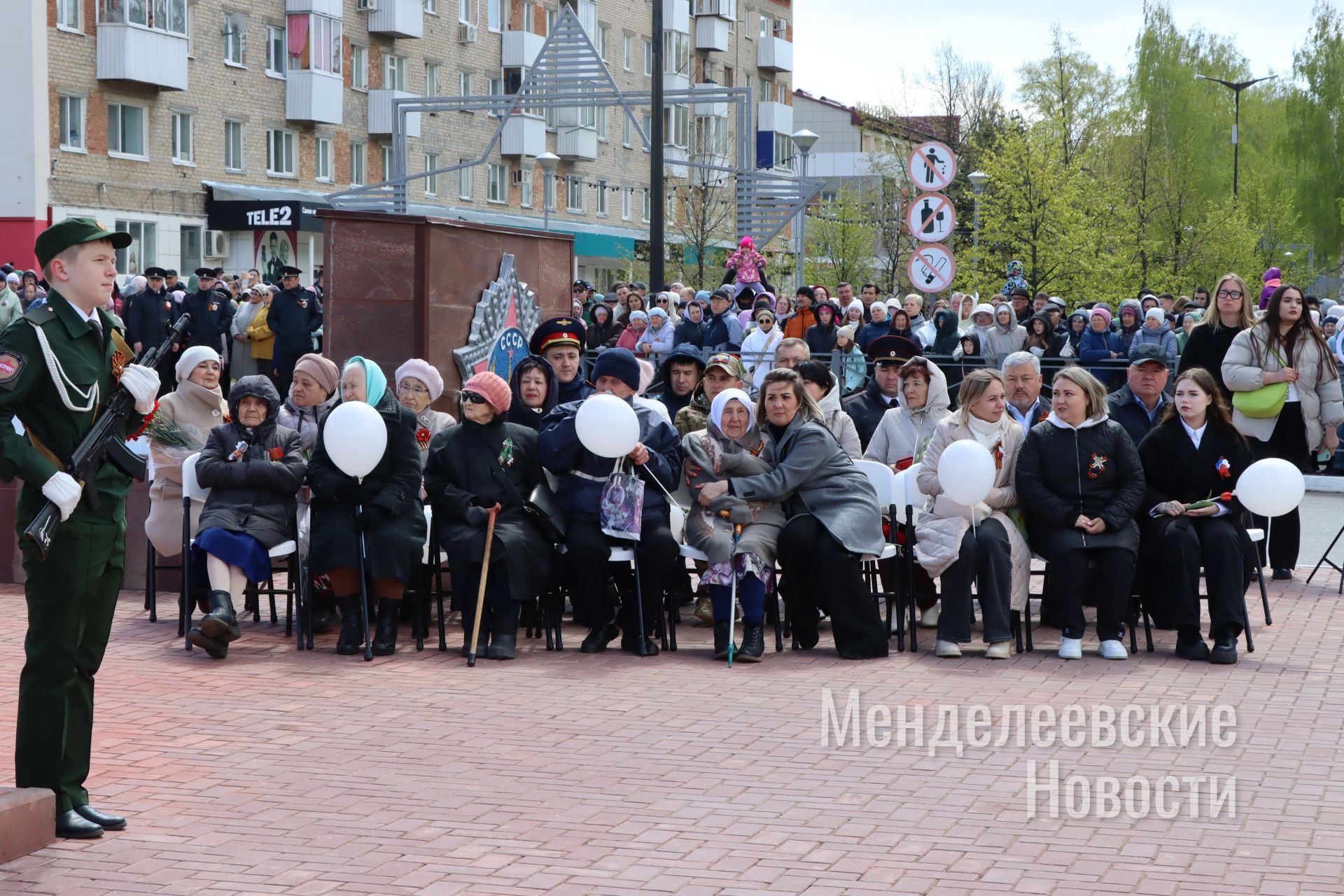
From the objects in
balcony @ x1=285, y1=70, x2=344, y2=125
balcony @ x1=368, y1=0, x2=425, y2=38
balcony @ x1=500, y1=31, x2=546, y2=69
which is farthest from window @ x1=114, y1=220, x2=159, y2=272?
balcony @ x1=500, y1=31, x2=546, y2=69

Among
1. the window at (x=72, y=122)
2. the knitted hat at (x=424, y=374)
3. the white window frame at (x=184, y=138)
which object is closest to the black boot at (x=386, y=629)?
the knitted hat at (x=424, y=374)

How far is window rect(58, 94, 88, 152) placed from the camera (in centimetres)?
3778

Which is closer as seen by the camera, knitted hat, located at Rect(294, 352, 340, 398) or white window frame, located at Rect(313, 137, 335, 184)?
knitted hat, located at Rect(294, 352, 340, 398)

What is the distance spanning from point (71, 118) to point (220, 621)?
3200 centimetres

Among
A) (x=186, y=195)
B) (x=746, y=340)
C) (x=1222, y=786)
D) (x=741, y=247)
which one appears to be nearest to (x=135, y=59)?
(x=186, y=195)

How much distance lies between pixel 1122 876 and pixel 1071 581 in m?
4.16

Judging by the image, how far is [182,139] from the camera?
41.6 metres

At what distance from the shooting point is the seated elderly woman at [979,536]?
9414 mm

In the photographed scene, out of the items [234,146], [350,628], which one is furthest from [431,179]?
[350,628]

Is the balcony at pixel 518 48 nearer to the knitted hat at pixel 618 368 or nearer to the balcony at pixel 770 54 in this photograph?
the balcony at pixel 770 54

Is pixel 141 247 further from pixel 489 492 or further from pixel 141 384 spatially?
pixel 141 384

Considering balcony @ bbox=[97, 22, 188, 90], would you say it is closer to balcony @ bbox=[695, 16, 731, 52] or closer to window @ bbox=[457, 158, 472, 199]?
window @ bbox=[457, 158, 472, 199]

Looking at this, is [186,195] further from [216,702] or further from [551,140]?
[216,702]

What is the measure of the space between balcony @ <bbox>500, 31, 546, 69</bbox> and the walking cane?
4843 cm
